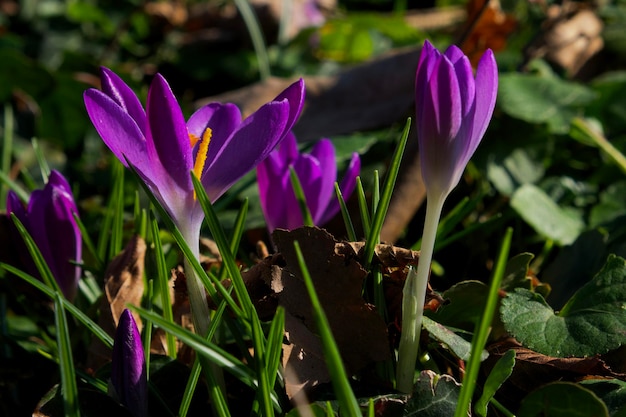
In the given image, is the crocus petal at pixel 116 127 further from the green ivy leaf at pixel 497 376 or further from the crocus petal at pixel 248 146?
the green ivy leaf at pixel 497 376

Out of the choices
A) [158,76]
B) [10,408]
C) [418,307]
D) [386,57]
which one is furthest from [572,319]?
[386,57]

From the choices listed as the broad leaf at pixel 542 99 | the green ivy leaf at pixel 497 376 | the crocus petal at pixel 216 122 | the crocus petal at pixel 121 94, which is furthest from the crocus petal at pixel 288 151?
the broad leaf at pixel 542 99

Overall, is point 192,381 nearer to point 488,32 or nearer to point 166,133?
point 166,133

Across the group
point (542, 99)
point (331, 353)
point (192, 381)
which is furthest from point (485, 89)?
point (542, 99)

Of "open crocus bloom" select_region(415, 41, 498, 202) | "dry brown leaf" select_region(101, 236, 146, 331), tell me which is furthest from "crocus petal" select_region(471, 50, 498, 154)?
"dry brown leaf" select_region(101, 236, 146, 331)

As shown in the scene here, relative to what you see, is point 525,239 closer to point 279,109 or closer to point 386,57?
point 386,57

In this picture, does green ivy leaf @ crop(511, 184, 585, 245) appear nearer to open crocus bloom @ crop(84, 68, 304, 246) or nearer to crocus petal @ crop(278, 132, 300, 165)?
crocus petal @ crop(278, 132, 300, 165)

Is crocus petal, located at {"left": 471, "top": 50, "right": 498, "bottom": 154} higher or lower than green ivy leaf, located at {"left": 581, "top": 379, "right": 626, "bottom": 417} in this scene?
higher

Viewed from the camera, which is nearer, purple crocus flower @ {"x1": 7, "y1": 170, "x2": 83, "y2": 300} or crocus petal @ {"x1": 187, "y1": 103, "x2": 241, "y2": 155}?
crocus petal @ {"x1": 187, "y1": 103, "x2": 241, "y2": 155}
